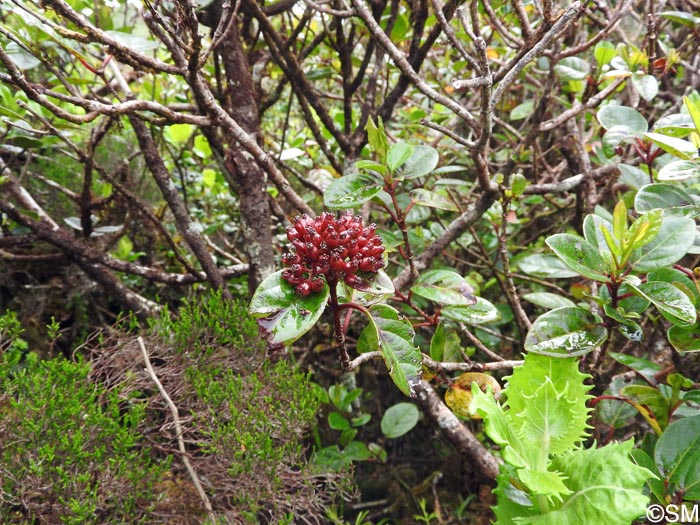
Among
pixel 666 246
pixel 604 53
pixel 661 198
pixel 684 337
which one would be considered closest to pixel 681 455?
pixel 684 337

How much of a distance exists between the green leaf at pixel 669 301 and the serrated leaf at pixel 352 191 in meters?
0.49

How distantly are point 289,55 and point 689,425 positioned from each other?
Result: 130cm

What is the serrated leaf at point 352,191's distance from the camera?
3.00ft

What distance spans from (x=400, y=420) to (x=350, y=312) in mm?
611

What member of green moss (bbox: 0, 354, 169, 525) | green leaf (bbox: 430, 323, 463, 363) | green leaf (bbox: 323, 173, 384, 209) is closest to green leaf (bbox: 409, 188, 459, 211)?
green leaf (bbox: 323, 173, 384, 209)

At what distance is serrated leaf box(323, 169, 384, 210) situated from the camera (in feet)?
3.00

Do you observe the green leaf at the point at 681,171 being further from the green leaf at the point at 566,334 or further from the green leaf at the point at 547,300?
the green leaf at the point at 547,300

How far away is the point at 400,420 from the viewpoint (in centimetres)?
138

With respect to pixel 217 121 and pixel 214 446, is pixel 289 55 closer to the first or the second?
pixel 217 121

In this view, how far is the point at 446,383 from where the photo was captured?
106cm

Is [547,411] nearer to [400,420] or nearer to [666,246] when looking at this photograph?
[666,246]

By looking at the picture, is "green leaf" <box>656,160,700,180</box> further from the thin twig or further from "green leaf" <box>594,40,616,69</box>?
the thin twig

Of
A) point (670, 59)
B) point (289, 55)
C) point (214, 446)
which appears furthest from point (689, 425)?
point (289, 55)

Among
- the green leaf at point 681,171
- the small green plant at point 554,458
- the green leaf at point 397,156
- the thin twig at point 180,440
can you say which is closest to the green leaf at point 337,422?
the thin twig at point 180,440
